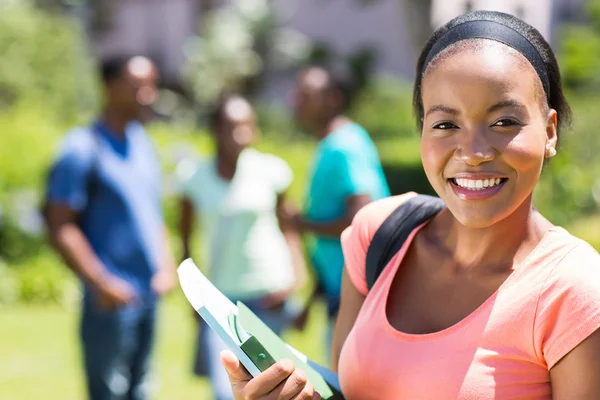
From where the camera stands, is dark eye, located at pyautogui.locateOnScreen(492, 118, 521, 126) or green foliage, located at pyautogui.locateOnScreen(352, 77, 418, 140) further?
green foliage, located at pyautogui.locateOnScreen(352, 77, 418, 140)

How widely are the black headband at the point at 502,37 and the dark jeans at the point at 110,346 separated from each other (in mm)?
3141

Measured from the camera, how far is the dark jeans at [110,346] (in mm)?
4453

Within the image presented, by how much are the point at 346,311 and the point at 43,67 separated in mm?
17704

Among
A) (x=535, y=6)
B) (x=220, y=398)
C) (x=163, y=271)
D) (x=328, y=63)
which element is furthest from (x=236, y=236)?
(x=328, y=63)

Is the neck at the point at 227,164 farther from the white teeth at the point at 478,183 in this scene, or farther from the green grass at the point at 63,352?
the white teeth at the point at 478,183

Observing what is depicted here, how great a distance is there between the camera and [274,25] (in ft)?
77.9

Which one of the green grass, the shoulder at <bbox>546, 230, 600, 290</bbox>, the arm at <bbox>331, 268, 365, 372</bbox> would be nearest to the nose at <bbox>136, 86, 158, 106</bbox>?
the green grass

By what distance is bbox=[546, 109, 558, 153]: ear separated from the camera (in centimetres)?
173

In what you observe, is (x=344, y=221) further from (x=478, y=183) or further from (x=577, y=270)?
(x=577, y=270)

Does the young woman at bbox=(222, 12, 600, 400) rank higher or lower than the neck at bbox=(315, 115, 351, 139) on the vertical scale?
higher

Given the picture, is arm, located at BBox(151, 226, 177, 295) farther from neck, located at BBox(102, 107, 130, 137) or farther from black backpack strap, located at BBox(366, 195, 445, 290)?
black backpack strap, located at BBox(366, 195, 445, 290)

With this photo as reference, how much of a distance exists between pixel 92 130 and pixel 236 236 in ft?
3.20

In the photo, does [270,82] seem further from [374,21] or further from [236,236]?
[236,236]

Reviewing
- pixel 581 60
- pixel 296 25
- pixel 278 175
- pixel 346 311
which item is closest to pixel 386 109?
pixel 581 60
